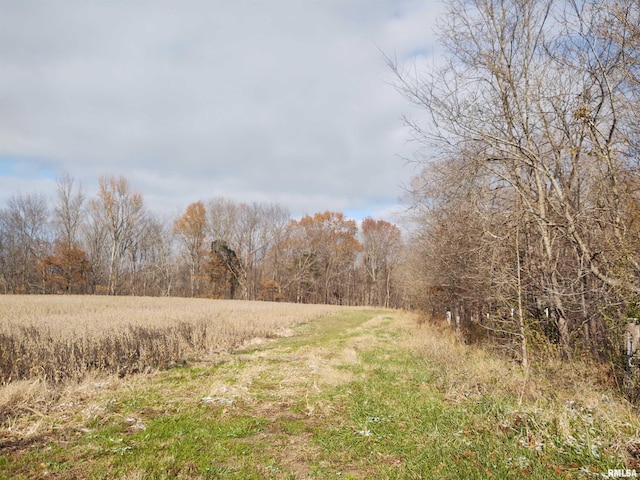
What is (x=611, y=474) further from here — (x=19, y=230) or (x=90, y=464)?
(x=19, y=230)

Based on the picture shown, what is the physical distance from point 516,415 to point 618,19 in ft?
20.9

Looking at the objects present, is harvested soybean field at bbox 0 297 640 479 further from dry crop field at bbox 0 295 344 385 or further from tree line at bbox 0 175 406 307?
tree line at bbox 0 175 406 307

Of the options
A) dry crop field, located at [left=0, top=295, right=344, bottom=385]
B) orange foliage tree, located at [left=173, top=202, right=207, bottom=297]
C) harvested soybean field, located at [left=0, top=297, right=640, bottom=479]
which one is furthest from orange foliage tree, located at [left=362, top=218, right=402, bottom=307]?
harvested soybean field, located at [left=0, top=297, right=640, bottom=479]

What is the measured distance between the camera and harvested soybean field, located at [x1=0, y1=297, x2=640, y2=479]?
4.00 m

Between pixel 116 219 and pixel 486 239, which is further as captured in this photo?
pixel 116 219

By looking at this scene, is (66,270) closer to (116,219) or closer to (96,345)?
(116,219)

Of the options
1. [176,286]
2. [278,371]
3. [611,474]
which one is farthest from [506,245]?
[176,286]

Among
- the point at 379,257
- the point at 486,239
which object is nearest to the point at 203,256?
the point at 379,257

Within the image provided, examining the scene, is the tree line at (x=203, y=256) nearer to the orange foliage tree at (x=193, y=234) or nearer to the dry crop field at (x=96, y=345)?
the orange foliage tree at (x=193, y=234)

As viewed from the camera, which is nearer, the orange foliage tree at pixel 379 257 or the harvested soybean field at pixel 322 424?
the harvested soybean field at pixel 322 424

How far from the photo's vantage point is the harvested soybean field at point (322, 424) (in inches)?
157

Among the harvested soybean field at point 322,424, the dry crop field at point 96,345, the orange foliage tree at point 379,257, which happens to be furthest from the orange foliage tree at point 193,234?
the harvested soybean field at point 322,424

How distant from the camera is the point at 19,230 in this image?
44750 mm

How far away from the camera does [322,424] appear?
5547mm
